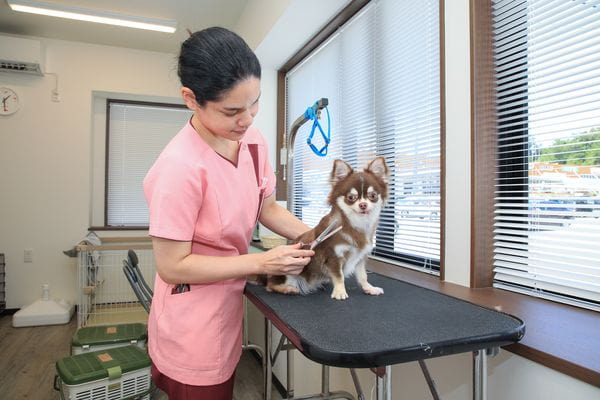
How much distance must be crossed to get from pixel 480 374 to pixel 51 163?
437 centimetres

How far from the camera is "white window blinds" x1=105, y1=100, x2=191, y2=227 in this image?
4434 millimetres

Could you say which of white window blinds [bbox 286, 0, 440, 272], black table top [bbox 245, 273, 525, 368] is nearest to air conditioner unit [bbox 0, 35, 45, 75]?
white window blinds [bbox 286, 0, 440, 272]

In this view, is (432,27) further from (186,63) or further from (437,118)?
(186,63)

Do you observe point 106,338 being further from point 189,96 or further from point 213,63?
A: point 213,63

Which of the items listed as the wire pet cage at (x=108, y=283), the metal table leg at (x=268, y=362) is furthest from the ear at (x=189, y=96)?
the wire pet cage at (x=108, y=283)

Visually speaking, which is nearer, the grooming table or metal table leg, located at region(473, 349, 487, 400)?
the grooming table

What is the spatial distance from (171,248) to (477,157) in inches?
39.6

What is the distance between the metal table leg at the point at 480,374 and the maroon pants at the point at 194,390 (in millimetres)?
627

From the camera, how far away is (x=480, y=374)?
0.85 metres

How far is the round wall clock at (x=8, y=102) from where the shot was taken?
12.6 ft

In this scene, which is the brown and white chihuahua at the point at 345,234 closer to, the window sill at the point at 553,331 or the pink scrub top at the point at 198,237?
the pink scrub top at the point at 198,237

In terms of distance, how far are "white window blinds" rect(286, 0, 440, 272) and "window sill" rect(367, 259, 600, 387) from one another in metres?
0.47

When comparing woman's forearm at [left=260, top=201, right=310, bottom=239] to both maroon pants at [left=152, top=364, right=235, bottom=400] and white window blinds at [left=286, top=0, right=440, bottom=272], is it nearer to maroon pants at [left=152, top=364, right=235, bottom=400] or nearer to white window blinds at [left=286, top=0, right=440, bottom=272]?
maroon pants at [left=152, top=364, right=235, bottom=400]

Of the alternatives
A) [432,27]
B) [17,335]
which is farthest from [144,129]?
[432,27]
